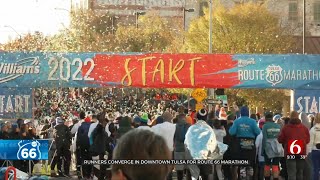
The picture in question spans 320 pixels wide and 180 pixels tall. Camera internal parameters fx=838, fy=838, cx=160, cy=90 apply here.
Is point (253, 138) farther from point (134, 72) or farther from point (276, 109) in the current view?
point (276, 109)

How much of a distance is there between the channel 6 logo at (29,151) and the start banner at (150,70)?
7.40 m

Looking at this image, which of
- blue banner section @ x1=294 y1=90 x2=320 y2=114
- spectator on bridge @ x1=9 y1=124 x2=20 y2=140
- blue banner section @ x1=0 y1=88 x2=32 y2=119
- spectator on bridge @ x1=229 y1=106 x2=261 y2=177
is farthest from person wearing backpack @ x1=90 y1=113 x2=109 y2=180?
blue banner section @ x1=294 y1=90 x2=320 y2=114

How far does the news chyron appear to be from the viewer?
16.2 meters

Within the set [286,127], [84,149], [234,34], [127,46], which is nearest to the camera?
[286,127]

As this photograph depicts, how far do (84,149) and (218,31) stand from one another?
104ft

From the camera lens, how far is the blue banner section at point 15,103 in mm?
23203

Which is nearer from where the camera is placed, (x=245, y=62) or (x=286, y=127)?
(x=286, y=127)

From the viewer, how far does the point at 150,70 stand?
2411 cm

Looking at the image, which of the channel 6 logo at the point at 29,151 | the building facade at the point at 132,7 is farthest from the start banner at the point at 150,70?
the building facade at the point at 132,7

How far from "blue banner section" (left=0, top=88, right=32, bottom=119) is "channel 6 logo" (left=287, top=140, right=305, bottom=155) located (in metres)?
9.13

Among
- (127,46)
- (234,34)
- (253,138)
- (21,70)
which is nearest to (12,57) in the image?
(21,70)

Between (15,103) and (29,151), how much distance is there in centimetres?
700

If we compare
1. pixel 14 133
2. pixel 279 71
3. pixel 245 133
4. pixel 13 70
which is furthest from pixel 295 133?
pixel 13 70

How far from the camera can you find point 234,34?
49562mm
